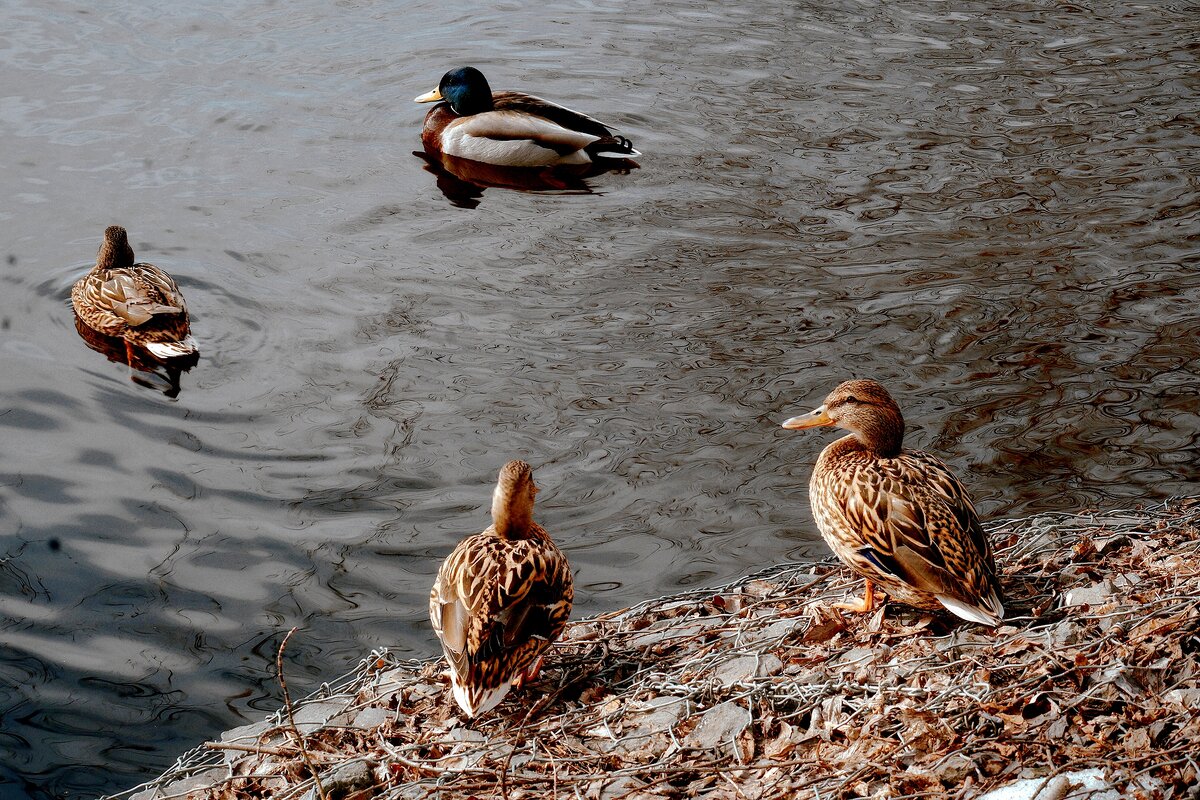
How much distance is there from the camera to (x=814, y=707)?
13.6ft

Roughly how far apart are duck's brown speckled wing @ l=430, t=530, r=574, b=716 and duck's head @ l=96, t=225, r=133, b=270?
15.2 feet

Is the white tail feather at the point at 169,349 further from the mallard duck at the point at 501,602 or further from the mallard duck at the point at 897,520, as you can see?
the mallard duck at the point at 897,520

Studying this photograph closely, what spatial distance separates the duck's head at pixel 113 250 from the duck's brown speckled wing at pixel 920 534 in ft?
18.0

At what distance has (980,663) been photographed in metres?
4.12

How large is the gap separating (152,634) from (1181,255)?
747 centimetres

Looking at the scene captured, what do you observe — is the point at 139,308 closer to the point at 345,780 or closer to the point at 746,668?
the point at 345,780

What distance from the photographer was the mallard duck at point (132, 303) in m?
7.58

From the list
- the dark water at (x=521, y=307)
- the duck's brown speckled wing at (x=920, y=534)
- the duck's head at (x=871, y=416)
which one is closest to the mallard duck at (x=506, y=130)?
the dark water at (x=521, y=307)

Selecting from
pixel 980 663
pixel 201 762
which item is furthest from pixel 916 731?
pixel 201 762

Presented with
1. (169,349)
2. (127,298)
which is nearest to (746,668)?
(169,349)

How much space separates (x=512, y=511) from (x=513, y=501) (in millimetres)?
43

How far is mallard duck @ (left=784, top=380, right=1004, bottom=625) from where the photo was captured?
436 cm

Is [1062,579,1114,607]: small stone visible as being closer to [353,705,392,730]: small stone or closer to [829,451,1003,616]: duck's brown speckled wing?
[829,451,1003,616]: duck's brown speckled wing

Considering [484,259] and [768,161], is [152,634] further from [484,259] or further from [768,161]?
[768,161]
